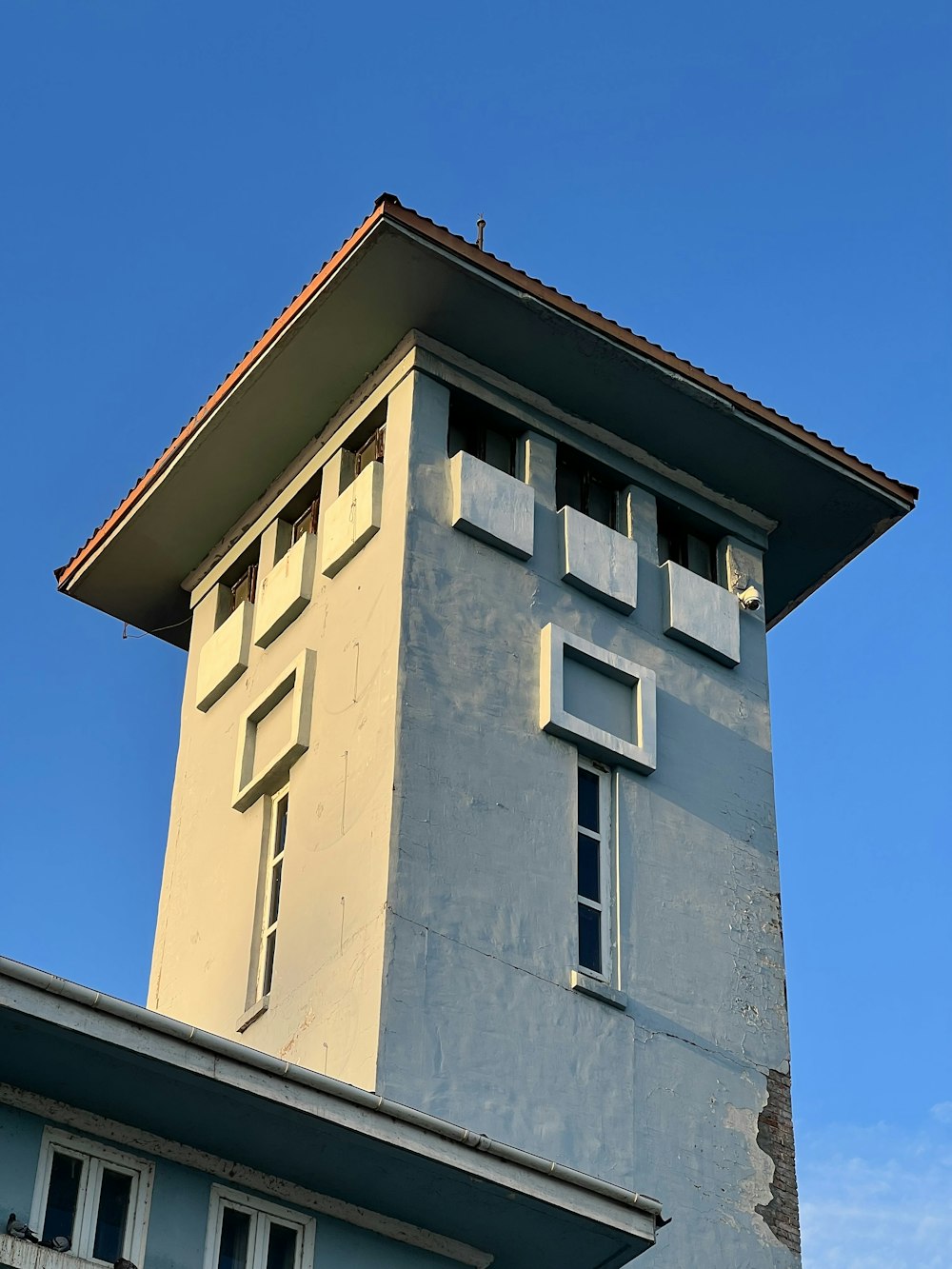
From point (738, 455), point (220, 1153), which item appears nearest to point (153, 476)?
point (738, 455)

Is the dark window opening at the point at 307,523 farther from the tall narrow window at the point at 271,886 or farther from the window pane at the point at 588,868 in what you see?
the window pane at the point at 588,868

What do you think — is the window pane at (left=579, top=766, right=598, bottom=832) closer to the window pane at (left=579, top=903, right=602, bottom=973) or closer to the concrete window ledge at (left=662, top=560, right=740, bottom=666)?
the window pane at (left=579, top=903, right=602, bottom=973)

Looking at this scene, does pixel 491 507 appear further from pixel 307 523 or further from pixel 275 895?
pixel 275 895

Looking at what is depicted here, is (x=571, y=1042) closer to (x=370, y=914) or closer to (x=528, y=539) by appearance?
(x=370, y=914)

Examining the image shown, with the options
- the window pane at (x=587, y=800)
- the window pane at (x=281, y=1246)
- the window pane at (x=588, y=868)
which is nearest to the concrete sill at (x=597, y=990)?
the window pane at (x=588, y=868)

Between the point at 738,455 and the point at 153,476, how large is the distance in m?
5.68

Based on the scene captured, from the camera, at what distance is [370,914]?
1761 cm

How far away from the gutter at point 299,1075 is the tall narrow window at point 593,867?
Result: 4.18 m

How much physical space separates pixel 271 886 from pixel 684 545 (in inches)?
210

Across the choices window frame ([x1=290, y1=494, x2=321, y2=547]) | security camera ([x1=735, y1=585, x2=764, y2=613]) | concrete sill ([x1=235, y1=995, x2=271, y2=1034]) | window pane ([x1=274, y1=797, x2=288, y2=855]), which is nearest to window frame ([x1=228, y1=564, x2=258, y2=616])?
window frame ([x1=290, y1=494, x2=321, y2=547])

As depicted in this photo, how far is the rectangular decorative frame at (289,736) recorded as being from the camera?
2000cm

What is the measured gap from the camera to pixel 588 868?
1908cm

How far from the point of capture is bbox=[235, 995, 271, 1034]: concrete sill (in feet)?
62.1

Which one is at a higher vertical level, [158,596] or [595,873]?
[158,596]
